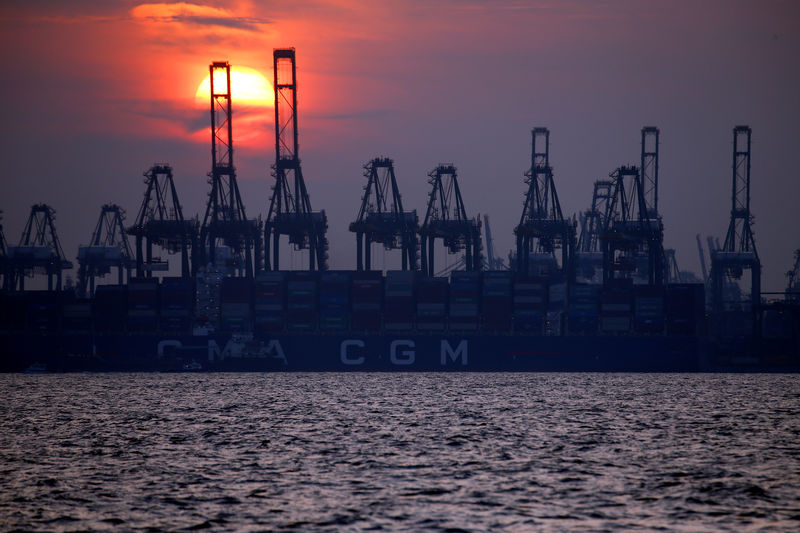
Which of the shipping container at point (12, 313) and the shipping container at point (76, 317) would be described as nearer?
the shipping container at point (76, 317)

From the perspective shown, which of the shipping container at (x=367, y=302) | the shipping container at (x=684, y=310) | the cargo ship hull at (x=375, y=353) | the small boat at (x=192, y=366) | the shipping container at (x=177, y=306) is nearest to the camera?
the cargo ship hull at (x=375, y=353)

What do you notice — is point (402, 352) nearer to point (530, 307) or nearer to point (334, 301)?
point (334, 301)

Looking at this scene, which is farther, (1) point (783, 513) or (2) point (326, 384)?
(2) point (326, 384)

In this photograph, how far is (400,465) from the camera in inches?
1489

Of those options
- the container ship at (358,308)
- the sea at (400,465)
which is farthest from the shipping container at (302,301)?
the sea at (400,465)

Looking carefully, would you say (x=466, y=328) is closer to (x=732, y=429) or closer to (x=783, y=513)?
(x=732, y=429)

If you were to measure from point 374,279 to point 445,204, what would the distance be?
1370 centimetres

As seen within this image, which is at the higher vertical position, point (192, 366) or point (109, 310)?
point (109, 310)

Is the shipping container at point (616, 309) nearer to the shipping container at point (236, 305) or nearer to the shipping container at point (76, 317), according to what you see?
the shipping container at point (236, 305)

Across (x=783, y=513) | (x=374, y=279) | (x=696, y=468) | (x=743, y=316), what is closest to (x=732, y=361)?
(x=743, y=316)

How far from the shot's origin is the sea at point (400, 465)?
27688mm

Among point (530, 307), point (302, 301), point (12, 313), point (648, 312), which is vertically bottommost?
point (12, 313)

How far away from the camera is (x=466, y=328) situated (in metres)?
124

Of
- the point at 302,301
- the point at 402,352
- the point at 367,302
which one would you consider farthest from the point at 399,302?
the point at 302,301
